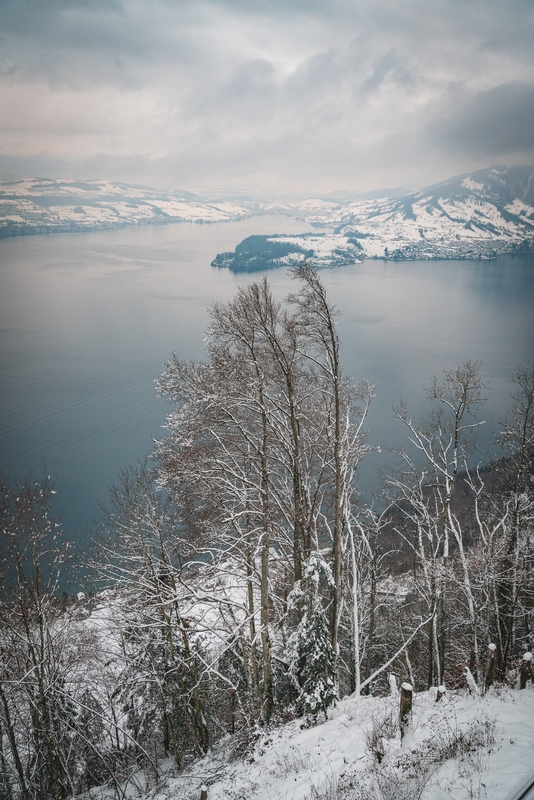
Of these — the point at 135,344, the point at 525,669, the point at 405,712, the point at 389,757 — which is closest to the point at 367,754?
the point at 389,757

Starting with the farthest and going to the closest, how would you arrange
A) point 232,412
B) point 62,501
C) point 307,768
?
point 62,501, point 232,412, point 307,768

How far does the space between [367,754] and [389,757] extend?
43cm

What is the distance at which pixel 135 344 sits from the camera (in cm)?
6134

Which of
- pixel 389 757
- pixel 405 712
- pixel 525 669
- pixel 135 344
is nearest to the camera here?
pixel 389 757

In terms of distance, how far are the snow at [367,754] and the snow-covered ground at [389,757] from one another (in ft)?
0.04

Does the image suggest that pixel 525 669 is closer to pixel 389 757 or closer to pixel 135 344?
pixel 389 757

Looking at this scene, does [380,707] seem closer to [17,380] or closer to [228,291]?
[17,380]

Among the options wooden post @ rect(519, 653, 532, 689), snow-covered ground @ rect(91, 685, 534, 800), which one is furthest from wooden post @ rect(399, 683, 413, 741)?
wooden post @ rect(519, 653, 532, 689)

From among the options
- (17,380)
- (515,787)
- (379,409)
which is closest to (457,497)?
(379,409)

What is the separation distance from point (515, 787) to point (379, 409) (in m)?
39.3

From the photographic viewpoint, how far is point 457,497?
4109cm

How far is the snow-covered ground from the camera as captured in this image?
4781mm

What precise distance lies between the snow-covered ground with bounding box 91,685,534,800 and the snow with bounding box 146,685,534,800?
0.01 metres

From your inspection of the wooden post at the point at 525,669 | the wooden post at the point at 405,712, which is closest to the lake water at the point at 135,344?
the wooden post at the point at 525,669
